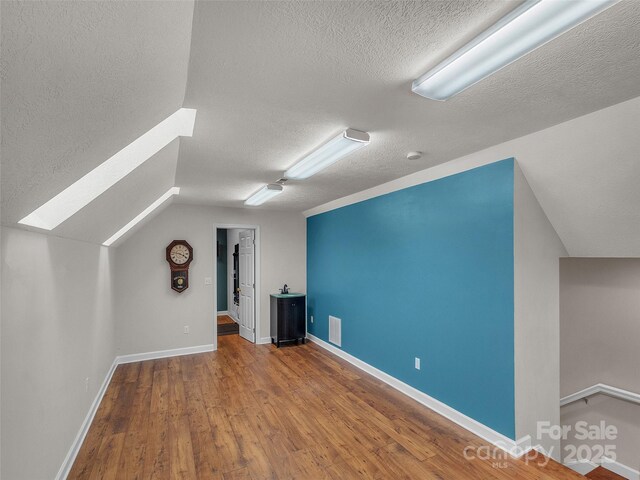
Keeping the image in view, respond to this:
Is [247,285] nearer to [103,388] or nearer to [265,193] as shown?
[265,193]

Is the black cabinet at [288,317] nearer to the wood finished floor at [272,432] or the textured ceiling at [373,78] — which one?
the wood finished floor at [272,432]

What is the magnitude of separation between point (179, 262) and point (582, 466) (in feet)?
18.8

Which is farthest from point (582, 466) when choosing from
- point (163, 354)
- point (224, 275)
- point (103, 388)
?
point (224, 275)

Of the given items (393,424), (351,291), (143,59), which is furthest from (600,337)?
(143,59)

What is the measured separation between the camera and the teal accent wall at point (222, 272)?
839 centimetres

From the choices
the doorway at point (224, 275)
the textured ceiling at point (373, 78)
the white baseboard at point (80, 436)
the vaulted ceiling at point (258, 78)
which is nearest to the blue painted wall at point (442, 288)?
the textured ceiling at point (373, 78)

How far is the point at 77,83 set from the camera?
0.96 m

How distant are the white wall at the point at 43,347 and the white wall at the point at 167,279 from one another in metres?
1.74

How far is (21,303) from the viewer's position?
5.50 ft

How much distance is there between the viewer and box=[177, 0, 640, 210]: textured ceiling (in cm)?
116

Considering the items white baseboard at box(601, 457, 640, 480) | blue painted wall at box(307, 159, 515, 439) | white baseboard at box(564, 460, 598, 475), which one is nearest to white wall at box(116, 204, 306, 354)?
blue painted wall at box(307, 159, 515, 439)

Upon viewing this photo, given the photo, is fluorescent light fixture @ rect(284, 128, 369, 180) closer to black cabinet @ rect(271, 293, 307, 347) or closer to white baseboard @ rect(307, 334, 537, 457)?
white baseboard @ rect(307, 334, 537, 457)

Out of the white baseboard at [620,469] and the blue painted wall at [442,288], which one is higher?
the blue painted wall at [442,288]

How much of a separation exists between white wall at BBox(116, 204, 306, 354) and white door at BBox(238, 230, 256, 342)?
0.68ft
